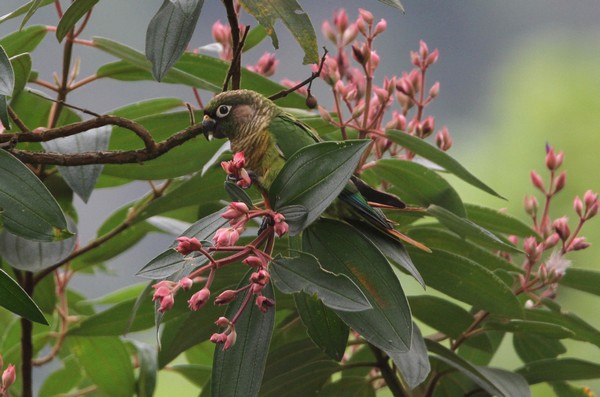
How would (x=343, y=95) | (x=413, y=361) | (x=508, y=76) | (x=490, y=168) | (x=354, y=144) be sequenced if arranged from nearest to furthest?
(x=354, y=144), (x=413, y=361), (x=343, y=95), (x=490, y=168), (x=508, y=76)

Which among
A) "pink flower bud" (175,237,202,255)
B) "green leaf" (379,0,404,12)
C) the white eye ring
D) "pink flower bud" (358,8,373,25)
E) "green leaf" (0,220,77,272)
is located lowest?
"green leaf" (0,220,77,272)

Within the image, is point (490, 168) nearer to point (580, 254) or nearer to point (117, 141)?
point (580, 254)

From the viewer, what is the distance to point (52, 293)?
3.45ft

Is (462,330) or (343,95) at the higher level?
(343,95)

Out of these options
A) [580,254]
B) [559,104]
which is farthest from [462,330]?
[559,104]

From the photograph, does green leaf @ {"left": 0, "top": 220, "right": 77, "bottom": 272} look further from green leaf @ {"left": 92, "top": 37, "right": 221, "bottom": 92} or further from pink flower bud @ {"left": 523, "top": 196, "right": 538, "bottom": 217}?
pink flower bud @ {"left": 523, "top": 196, "right": 538, "bottom": 217}

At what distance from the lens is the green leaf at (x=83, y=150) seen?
0.84 m

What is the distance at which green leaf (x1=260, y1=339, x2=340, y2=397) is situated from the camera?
865 mm

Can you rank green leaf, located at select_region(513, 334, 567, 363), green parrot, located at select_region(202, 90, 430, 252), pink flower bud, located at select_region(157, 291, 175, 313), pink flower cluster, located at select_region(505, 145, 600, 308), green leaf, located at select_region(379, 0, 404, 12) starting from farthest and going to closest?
green leaf, located at select_region(513, 334, 567, 363) < pink flower cluster, located at select_region(505, 145, 600, 308) < green parrot, located at select_region(202, 90, 430, 252) < green leaf, located at select_region(379, 0, 404, 12) < pink flower bud, located at select_region(157, 291, 175, 313)

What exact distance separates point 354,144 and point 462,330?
0.38 meters

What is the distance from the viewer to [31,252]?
0.86 m

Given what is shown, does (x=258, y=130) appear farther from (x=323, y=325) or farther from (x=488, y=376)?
(x=488, y=376)

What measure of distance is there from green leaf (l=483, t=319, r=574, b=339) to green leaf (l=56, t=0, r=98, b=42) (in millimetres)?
505

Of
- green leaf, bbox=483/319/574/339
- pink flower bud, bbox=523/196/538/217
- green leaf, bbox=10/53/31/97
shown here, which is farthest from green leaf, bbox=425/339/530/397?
green leaf, bbox=10/53/31/97
